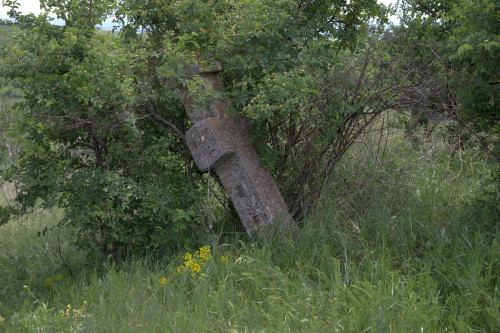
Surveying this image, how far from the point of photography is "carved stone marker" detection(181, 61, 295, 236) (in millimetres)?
4316

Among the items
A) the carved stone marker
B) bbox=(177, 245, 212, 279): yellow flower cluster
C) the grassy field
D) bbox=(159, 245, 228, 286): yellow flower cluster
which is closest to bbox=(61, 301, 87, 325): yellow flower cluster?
the grassy field

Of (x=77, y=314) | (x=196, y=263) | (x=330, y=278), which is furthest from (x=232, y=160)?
(x=77, y=314)

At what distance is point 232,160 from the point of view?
175 inches

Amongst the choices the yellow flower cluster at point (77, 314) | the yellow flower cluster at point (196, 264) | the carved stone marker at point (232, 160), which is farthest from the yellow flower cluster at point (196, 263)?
the yellow flower cluster at point (77, 314)

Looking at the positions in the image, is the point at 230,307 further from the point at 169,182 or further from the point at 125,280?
the point at 169,182

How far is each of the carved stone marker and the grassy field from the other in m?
0.27

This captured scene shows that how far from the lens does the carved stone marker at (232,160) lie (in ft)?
14.2

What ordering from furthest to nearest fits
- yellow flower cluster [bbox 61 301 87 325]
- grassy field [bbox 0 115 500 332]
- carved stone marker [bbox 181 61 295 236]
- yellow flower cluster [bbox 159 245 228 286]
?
carved stone marker [bbox 181 61 295 236] < yellow flower cluster [bbox 159 245 228 286] < yellow flower cluster [bbox 61 301 87 325] < grassy field [bbox 0 115 500 332]

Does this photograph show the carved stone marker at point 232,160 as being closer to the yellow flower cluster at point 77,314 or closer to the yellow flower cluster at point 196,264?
the yellow flower cluster at point 196,264

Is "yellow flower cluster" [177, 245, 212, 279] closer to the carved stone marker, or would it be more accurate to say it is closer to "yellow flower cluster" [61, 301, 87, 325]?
the carved stone marker

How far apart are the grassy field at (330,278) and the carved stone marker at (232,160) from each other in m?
0.27

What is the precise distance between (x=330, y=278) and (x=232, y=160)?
4.65 feet

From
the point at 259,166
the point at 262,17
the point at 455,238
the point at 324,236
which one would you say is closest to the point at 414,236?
the point at 455,238

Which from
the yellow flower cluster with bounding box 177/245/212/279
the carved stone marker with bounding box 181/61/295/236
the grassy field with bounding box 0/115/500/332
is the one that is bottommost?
the grassy field with bounding box 0/115/500/332
